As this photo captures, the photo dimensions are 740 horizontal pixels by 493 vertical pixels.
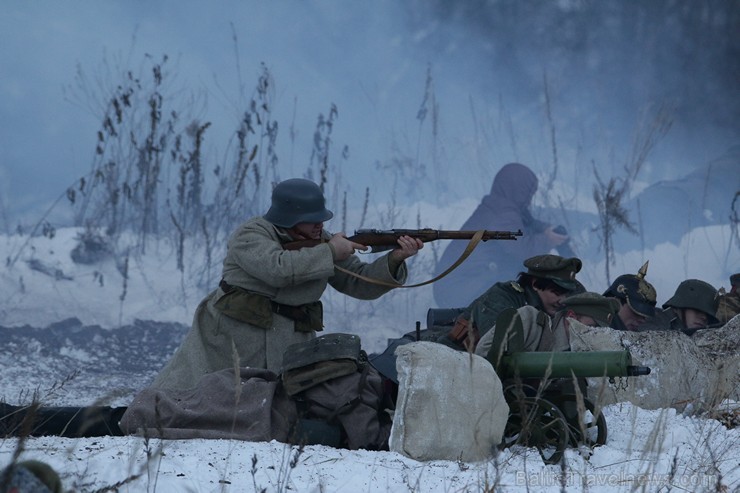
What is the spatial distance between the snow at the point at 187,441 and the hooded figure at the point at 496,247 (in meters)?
0.35

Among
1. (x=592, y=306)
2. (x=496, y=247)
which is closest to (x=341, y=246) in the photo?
(x=592, y=306)

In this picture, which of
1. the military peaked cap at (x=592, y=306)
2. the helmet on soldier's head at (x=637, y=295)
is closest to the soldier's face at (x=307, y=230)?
the military peaked cap at (x=592, y=306)

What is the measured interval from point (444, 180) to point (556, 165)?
55.8 inches

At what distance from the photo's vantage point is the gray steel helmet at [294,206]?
520cm

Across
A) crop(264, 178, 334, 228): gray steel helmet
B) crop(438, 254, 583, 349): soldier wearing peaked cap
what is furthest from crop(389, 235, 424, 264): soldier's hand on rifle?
crop(438, 254, 583, 349): soldier wearing peaked cap

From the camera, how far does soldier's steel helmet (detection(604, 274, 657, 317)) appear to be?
795 cm

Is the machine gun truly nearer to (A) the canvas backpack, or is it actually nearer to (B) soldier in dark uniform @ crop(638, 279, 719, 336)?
(A) the canvas backpack

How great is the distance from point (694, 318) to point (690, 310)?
7 centimetres

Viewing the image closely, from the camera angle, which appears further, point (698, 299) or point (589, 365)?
point (698, 299)

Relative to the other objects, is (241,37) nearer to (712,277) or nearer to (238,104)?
(238,104)

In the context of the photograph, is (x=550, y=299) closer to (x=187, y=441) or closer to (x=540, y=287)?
(x=540, y=287)

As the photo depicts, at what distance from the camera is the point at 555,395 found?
184 inches

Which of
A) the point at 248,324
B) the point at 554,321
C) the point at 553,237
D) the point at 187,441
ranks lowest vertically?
the point at 187,441

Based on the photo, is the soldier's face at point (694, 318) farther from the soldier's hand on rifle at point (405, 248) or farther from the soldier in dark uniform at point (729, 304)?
the soldier's hand on rifle at point (405, 248)
